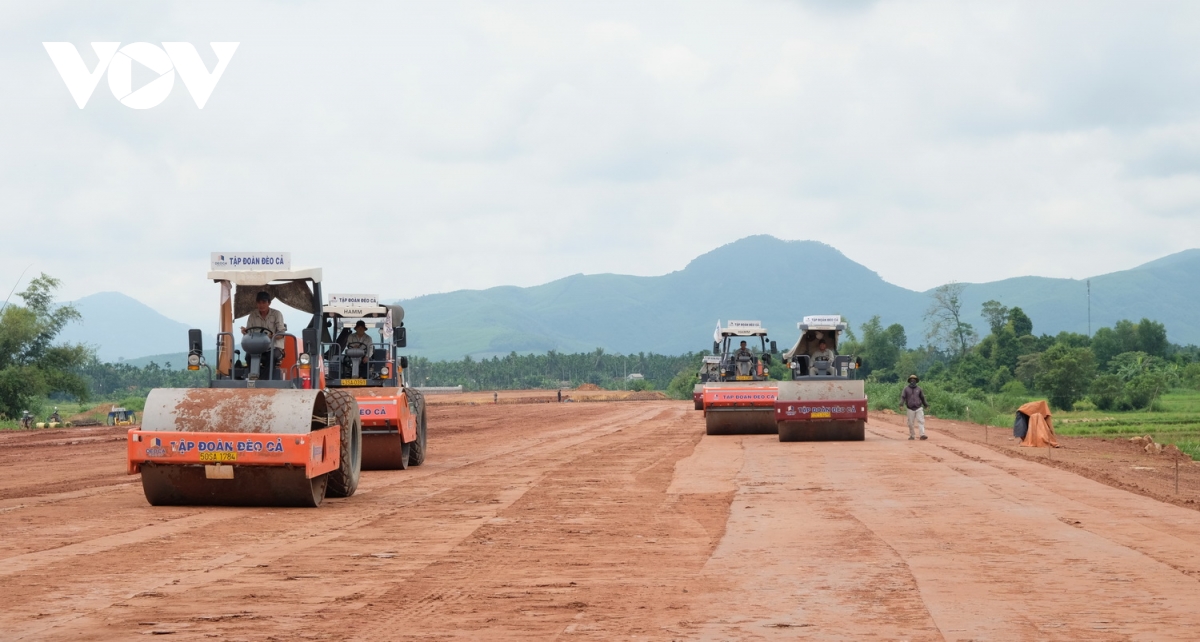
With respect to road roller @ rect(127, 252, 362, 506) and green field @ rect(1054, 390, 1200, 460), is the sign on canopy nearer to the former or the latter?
road roller @ rect(127, 252, 362, 506)

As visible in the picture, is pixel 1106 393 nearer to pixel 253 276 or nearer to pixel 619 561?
pixel 253 276

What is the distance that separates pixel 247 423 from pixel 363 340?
7.90 m

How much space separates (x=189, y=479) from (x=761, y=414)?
772 inches

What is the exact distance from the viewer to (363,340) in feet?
69.8

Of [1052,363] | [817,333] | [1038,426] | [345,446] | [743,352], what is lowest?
[1038,426]

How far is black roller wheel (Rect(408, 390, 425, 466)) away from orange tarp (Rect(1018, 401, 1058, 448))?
56.6 ft

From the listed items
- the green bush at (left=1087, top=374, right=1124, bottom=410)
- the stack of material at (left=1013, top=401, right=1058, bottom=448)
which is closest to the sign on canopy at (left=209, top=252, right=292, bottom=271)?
the stack of material at (left=1013, top=401, right=1058, bottom=448)

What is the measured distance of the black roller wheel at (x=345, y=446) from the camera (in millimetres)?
15125

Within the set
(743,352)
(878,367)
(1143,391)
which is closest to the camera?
(743,352)

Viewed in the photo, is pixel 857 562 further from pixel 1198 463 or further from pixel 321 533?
pixel 1198 463

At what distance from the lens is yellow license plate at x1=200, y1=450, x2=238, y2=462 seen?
13391 millimetres

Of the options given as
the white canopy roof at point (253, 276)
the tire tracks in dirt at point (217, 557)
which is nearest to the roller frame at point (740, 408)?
the tire tracks in dirt at point (217, 557)

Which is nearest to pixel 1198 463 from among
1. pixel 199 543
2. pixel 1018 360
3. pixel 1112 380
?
pixel 199 543

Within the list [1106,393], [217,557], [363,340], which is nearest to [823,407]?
[363,340]
